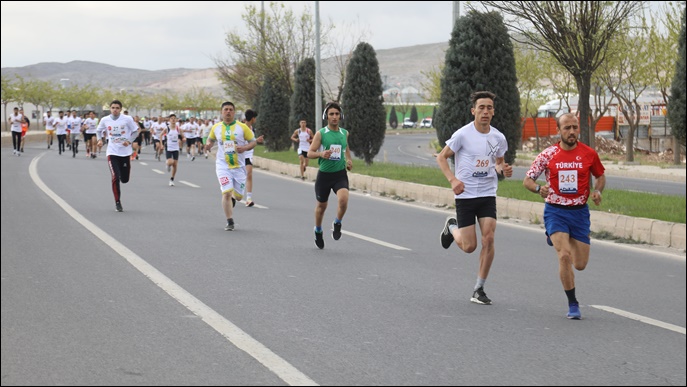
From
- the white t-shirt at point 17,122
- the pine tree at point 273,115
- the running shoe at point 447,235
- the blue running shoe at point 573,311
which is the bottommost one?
the blue running shoe at point 573,311

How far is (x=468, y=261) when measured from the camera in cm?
5009

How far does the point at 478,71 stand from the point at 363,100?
4.37 ft

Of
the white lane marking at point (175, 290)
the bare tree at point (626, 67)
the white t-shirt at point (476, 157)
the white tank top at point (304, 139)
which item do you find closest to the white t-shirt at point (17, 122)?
the white lane marking at point (175, 290)

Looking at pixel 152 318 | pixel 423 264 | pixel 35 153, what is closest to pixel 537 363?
pixel 423 264

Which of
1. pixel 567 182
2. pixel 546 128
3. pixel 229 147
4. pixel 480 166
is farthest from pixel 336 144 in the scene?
pixel 546 128

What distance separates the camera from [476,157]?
4398 millimetres

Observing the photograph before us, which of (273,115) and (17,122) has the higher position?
(273,115)

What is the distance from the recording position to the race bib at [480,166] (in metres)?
4.39

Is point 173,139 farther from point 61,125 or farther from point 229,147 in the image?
point 61,125

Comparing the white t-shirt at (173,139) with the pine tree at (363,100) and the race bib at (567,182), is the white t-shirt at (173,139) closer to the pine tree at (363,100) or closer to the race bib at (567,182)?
the pine tree at (363,100)

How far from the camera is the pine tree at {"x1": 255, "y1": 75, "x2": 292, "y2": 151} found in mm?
6918

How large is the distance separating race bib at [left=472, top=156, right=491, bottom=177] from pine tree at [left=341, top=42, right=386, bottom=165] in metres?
1.36

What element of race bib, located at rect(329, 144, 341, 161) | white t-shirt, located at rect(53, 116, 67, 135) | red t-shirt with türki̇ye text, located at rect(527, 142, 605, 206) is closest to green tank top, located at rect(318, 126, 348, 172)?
race bib, located at rect(329, 144, 341, 161)

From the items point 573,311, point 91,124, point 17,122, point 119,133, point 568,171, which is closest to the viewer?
point 568,171
